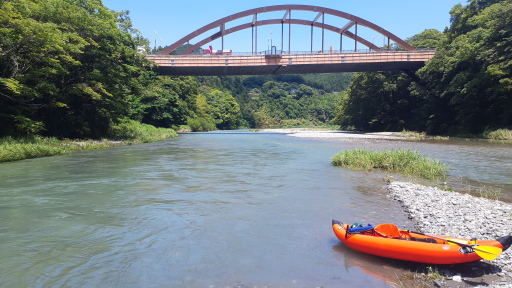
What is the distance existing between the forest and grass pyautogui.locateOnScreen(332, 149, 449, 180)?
572 inches

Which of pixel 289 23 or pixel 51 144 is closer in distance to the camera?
pixel 51 144

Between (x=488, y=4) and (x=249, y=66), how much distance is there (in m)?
25.0

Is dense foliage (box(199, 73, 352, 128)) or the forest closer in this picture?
the forest

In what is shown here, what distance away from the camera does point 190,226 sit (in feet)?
21.6

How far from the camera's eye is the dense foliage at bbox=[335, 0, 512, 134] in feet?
91.4

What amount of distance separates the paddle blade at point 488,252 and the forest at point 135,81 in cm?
1796

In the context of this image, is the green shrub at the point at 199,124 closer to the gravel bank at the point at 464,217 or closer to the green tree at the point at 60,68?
the green tree at the point at 60,68

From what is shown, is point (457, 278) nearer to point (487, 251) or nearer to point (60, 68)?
point (487, 251)

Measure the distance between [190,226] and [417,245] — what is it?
3.89 metres

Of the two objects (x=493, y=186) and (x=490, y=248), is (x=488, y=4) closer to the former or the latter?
(x=493, y=186)

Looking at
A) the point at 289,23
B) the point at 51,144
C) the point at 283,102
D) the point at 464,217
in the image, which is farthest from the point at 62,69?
the point at 283,102

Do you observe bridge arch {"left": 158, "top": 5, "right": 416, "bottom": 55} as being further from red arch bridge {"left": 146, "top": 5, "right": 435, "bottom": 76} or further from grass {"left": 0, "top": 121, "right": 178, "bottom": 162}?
grass {"left": 0, "top": 121, "right": 178, "bottom": 162}

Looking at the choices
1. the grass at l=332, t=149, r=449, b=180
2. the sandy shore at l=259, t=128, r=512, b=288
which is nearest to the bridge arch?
the grass at l=332, t=149, r=449, b=180

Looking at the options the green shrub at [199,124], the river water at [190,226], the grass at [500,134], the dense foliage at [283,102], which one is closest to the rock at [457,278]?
the river water at [190,226]
